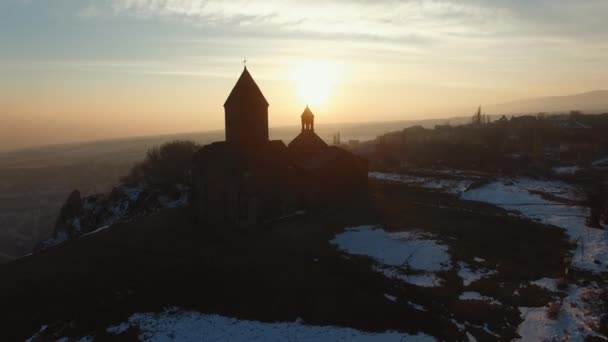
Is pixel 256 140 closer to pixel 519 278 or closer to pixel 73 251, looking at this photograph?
pixel 73 251

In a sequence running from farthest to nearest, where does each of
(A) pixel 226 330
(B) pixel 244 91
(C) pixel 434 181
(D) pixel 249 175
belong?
(C) pixel 434 181 < (B) pixel 244 91 < (D) pixel 249 175 < (A) pixel 226 330

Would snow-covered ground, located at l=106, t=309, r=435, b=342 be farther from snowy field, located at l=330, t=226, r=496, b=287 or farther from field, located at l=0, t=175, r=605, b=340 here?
snowy field, located at l=330, t=226, r=496, b=287

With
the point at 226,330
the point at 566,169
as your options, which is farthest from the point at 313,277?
the point at 566,169

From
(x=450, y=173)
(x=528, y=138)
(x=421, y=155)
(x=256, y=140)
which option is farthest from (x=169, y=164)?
(x=528, y=138)

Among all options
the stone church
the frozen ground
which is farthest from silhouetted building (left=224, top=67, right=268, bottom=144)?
the frozen ground

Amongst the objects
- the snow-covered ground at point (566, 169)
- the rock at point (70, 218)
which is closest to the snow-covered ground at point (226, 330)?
the rock at point (70, 218)

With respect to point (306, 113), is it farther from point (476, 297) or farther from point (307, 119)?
point (476, 297)

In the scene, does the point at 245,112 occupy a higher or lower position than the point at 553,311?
higher
